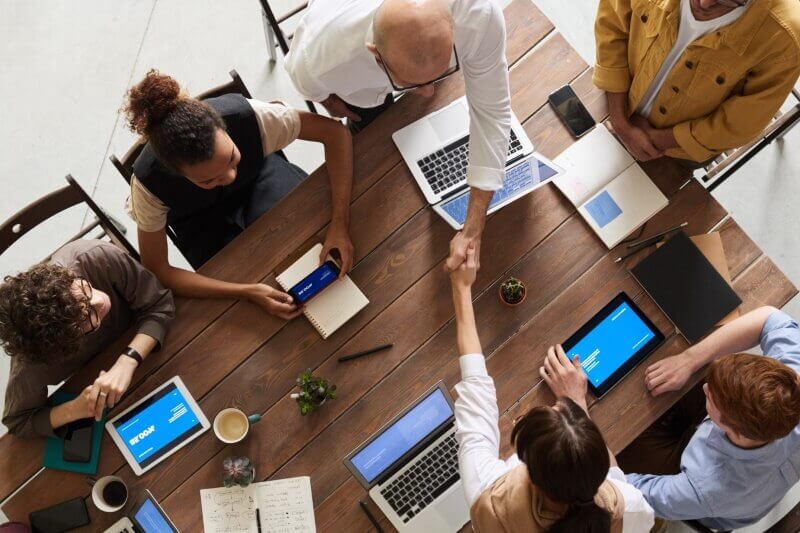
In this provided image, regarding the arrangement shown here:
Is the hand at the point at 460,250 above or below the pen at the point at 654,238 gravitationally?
above

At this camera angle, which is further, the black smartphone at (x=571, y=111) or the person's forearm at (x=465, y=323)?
the black smartphone at (x=571, y=111)

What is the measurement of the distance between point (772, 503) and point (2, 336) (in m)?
2.19

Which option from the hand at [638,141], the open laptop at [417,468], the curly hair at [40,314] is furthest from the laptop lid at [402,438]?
the hand at [638,141]

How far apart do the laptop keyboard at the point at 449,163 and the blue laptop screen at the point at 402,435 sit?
668 mm

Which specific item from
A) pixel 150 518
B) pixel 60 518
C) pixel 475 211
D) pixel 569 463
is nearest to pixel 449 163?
pixel 475 211

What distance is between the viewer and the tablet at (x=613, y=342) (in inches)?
75.3

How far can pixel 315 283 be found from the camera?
1.99 meters

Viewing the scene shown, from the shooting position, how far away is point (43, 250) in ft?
9.86

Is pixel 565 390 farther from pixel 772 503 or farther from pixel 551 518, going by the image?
pixel 772 503

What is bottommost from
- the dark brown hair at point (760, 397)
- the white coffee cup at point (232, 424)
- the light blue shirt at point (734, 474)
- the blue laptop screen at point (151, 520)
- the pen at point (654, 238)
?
the light blue shirt at point (734, 474)

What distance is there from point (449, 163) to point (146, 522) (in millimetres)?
1435

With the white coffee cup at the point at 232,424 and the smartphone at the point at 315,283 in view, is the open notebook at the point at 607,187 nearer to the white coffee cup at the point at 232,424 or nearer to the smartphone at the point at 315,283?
the smartphone at the point at 315,283

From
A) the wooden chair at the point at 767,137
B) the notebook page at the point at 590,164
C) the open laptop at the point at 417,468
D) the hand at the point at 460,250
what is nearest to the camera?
the open laptop at the point at 417,468

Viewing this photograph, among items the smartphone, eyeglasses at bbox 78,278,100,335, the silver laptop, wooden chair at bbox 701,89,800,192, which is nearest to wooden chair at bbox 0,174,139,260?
eyeglasses at bbox 78,278,100,335
